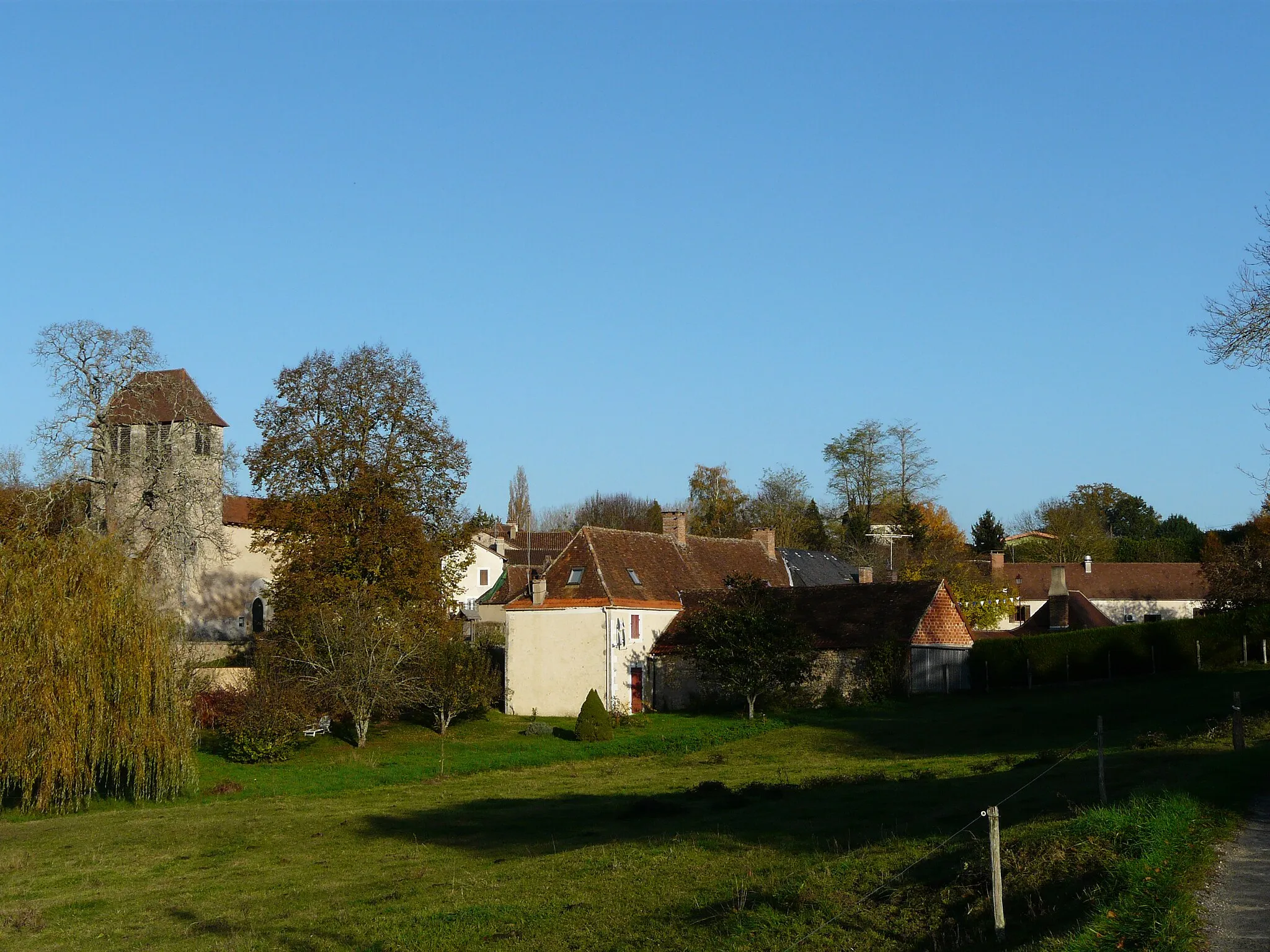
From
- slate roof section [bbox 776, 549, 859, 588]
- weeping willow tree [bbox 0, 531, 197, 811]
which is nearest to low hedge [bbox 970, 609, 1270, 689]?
slate roof section [bbox 776, 549, 859, 588]

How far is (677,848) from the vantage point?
56.4 ft

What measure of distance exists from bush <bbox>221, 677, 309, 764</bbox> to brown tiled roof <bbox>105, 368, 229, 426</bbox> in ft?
38.9

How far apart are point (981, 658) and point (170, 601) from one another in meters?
30.7

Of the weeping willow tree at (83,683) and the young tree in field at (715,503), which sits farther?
the young tree in field at (715,503)

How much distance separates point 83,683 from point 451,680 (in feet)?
46.7

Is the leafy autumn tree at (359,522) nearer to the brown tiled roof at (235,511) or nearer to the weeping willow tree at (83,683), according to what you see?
the weeping willow tree at (83,683)

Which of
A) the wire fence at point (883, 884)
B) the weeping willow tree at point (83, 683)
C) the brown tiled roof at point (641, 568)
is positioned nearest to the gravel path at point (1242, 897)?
the wire fence at point (883, 884)

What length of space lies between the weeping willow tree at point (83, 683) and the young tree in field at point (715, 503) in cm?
6092

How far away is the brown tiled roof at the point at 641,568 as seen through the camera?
46.3 meters

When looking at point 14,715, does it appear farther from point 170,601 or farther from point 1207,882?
point 1207,882

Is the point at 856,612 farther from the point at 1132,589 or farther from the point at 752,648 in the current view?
the point at 1132,589

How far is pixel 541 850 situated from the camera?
1938cm

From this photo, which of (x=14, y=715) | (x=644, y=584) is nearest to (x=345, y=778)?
(x=14, y=715)

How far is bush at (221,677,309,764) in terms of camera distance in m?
35.4
